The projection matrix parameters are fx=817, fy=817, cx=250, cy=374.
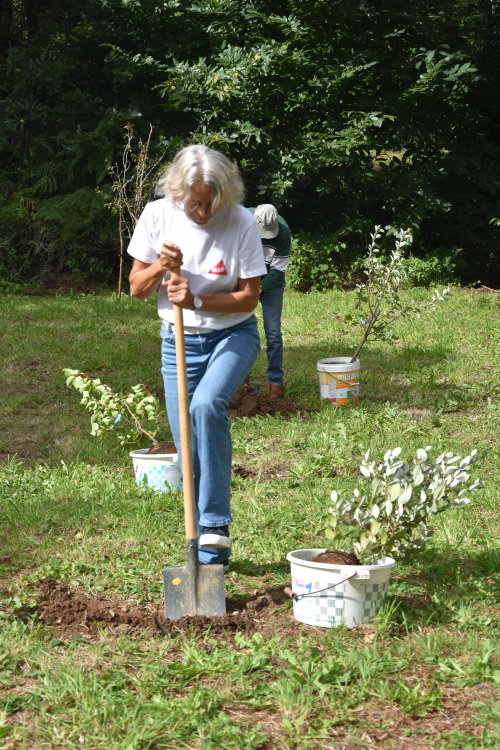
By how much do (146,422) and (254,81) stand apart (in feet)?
29.1

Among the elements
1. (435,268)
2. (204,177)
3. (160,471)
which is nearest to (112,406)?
(160,471)

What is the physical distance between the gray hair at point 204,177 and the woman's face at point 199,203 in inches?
0.6

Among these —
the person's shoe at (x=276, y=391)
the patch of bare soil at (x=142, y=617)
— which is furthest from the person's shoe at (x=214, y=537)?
the person's shoe at (x=276, y=391)

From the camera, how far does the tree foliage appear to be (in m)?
13.7

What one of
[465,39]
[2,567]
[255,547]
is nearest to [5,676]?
[2,567]

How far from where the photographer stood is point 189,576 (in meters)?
3.36

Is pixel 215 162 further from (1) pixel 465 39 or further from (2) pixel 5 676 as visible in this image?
(1) pixel 465 39

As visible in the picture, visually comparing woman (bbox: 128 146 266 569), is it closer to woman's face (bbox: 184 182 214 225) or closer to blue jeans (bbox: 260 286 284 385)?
woman's face (bbox: 184 182 214 225)

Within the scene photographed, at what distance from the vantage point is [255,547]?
4184mm

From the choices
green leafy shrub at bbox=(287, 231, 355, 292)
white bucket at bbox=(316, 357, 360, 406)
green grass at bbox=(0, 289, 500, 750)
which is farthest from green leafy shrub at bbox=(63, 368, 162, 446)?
green leafy shrub at bbox=(287, 231, 355, 292)

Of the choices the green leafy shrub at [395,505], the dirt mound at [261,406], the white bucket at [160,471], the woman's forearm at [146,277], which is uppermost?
the woman's forearm at [146,277]

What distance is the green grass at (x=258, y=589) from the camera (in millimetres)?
2648

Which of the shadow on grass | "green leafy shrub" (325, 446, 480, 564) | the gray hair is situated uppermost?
the gray hair

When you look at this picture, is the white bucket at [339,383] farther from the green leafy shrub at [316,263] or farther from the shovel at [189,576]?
the green leafy shrub at [316,263]
